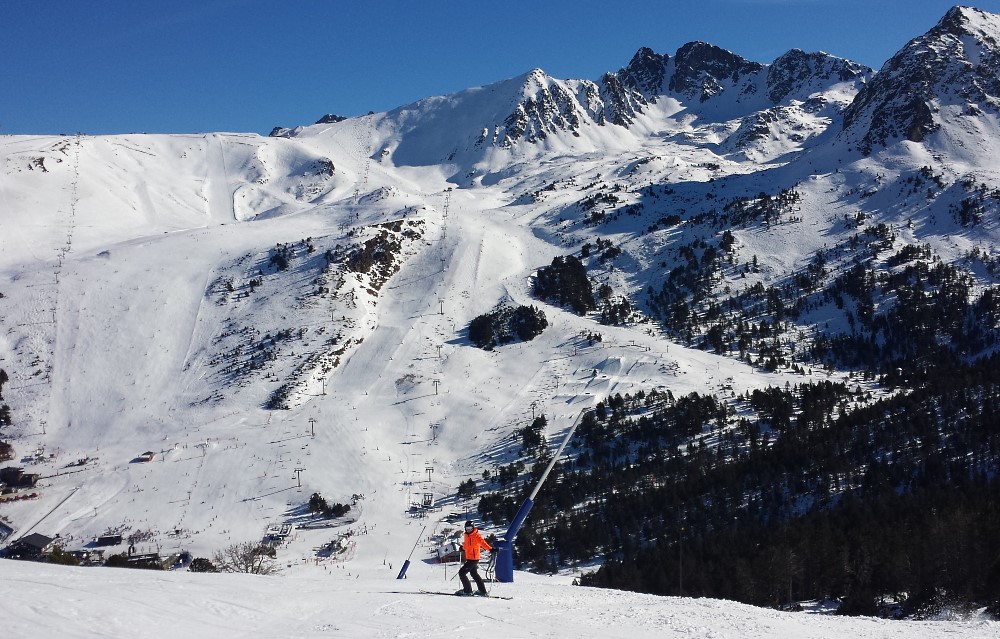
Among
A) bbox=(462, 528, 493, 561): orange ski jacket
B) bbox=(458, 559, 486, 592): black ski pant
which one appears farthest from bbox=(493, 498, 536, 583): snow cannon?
bbox=(462, 528, 493, 561): orange ski jacket

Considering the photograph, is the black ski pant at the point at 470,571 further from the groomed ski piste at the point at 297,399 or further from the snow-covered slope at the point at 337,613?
the groomed ski piste at the point at 297,399

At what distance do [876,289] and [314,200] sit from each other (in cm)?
14412

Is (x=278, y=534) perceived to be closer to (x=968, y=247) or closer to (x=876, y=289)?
(x=876, y=289)

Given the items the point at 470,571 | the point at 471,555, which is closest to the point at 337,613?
the point at 471,555

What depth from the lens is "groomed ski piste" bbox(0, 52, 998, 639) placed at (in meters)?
15.0

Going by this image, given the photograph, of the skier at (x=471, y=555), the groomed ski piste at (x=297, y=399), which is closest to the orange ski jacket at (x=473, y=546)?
the skier at (x=471, y=555)

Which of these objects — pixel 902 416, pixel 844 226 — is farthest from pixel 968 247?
pixel 902 416

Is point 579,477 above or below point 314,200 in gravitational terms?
below

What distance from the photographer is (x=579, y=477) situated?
7244 centimetres

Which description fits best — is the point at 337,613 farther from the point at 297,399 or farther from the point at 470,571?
the point at 297,399

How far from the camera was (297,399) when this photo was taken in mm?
90562

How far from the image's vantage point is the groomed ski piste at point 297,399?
49.1ft

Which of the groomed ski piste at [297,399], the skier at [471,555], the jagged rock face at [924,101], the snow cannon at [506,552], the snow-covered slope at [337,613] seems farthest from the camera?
the jagged rock face at [924,101]

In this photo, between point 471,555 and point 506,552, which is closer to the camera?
point 471,555
